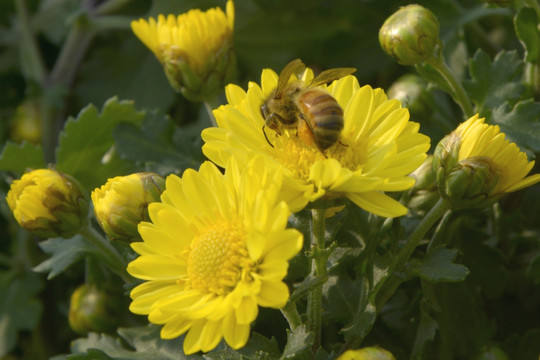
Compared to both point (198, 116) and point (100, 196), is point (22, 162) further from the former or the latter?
point (198, 116)

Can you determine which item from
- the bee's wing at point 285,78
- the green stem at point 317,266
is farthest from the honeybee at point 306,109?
the green stem at point 317,266

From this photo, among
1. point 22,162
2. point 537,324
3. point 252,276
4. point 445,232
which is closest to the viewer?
point 252,276

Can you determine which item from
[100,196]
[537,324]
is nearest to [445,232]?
[537,324]

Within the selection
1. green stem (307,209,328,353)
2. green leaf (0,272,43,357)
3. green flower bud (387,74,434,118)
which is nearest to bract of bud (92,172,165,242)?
green stem (307,209,328,353)

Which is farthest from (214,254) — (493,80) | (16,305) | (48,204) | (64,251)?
(16,305)

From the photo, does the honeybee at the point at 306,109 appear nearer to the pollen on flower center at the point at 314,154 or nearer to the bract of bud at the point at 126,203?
the pollen on flower center at the point at 314,154
